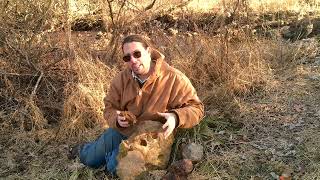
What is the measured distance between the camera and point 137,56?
3.35m

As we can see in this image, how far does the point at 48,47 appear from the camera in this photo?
5.19m

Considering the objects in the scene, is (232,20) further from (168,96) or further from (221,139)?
(168,96)

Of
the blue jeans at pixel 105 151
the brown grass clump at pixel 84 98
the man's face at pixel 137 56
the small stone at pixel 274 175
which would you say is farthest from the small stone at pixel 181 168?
the brown grass clump at pixel 84 98

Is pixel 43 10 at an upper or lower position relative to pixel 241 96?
upper

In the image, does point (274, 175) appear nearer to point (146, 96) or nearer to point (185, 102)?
point (185, 102)

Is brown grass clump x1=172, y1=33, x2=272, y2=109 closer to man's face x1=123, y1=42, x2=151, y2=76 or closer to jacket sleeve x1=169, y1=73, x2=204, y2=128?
jacket sleeve x1=169, y1=73, x2=204, y2=128

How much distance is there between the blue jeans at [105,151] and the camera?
3662mm

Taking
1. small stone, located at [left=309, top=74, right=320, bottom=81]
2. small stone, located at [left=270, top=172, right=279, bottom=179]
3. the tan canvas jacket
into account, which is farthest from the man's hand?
small stone, located at [left=309, top=74, right=320, bottom=81]

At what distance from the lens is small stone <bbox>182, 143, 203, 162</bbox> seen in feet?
12.3

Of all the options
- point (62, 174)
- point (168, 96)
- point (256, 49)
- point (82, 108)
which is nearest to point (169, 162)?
point (168, 96)

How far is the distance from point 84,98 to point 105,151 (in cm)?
111

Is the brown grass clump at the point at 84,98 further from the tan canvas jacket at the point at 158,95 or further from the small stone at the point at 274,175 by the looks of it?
the small stone at the point at 274,175

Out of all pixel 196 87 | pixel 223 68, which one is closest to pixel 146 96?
pixel 196 87

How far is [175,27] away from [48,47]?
86.4 inches
